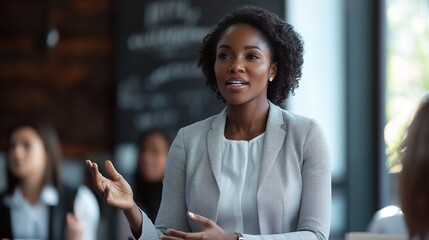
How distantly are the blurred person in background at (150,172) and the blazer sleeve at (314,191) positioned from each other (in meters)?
2.26

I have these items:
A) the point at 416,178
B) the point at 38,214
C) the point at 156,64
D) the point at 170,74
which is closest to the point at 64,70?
the point at 156,64

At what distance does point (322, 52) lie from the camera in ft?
19.0

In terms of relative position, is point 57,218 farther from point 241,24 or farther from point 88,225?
point 241,24

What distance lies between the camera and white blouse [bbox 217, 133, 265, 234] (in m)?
2.09

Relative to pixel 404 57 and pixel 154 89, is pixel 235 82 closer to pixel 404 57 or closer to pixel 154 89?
pixel 404 57

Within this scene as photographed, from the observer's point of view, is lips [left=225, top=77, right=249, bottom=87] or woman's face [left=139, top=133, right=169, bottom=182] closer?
lips [left=225, top=77, right=249, bottom=87]

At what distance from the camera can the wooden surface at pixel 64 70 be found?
6383 mm

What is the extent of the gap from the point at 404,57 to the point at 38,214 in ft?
9.17

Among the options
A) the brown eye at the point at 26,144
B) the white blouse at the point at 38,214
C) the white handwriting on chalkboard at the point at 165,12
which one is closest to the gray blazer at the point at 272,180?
the white blouse at the point at 38,214

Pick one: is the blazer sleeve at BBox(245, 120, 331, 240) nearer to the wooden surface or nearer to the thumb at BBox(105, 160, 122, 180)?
the thumb at BBox(105, 160, 122, 180)

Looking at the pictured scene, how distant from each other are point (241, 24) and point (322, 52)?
3.71m

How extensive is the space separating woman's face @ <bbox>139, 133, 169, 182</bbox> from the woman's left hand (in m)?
2.85

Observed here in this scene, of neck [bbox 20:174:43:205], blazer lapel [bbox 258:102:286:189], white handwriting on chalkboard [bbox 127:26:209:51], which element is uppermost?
white handwriting on chalkboard [bbox 127:26:209:51]

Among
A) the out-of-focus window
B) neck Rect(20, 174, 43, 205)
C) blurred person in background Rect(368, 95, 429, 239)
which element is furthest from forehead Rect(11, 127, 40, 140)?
blurred person in background Rect(368, 95, 429, 239)
